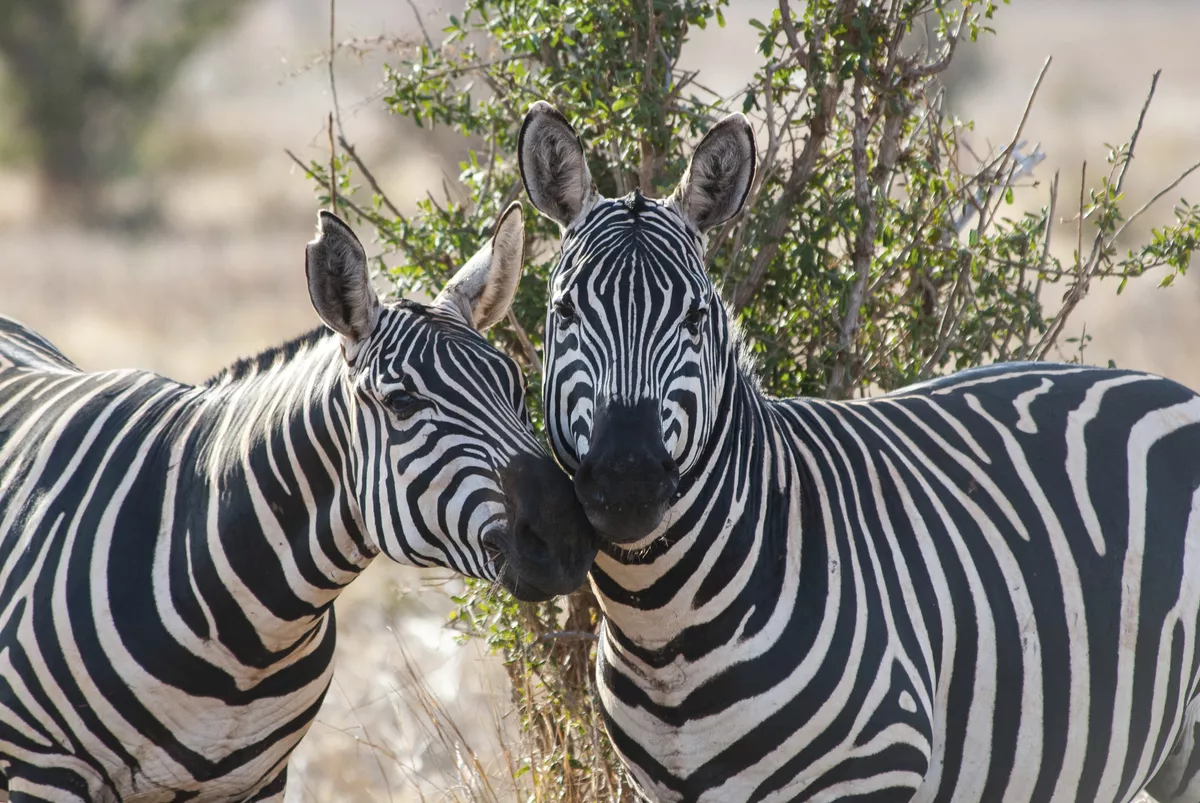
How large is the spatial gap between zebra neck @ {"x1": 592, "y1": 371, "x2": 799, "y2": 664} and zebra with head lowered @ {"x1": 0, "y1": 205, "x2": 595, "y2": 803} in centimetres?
26

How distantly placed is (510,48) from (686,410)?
7.54 ft

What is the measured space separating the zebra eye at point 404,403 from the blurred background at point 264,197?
6.22 ft

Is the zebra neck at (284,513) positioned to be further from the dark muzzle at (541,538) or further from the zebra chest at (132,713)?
the dark muzzle at (541,538)

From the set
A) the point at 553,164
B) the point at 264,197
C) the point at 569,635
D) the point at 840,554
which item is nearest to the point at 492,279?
the point at 553,164

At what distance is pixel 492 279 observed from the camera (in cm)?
396

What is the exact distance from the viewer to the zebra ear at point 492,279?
3926 millimetres

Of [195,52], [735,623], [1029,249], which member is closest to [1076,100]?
[195,52]

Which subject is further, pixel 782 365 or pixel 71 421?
pixel 782 365

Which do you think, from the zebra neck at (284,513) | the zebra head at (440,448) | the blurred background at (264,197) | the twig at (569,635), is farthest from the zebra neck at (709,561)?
the blurred background at (264,197)

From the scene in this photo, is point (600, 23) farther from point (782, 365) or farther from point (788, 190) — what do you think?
point (782, 365)

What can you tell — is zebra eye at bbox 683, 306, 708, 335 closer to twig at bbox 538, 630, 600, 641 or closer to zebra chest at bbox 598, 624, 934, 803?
zebra chest at bbox 598, 624, 934, 803

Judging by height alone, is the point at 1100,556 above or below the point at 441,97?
below

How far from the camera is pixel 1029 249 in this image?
5066 mm

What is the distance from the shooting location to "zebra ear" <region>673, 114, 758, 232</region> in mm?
3537
